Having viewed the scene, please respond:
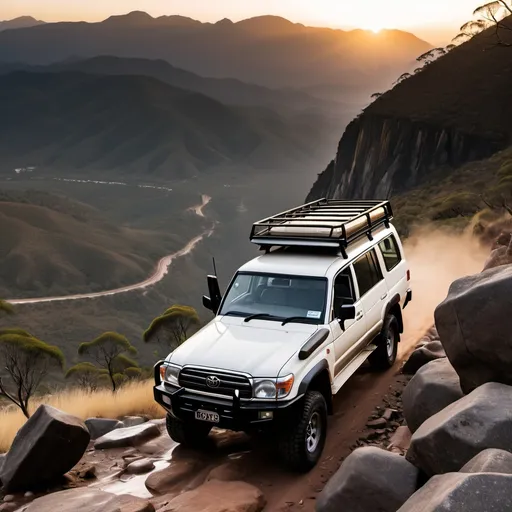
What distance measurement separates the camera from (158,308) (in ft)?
306

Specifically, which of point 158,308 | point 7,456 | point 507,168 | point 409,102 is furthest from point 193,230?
point 7,456

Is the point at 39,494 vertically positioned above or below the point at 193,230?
above

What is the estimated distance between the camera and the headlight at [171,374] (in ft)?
22.7

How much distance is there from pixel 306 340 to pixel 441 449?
2354 millimetres

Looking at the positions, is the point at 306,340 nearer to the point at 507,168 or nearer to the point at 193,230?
the point at 507,168

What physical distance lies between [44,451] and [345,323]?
391 centimetres

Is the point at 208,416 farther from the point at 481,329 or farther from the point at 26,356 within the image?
the point at 26,356

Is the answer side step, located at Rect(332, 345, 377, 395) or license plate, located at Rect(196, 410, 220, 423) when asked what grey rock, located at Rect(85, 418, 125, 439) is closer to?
license plate, located at Rect(196, 410, 220, 423)

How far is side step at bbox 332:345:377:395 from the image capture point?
7505 millimetres

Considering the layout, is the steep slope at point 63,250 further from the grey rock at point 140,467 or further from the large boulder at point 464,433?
the large boulder at point 464,433

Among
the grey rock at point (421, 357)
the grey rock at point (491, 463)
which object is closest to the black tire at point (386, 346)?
the grey rock at point (421, 357)

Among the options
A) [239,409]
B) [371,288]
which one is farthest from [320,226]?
[239,409]

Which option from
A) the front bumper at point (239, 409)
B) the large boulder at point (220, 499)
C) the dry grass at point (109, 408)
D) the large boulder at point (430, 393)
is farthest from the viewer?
the dry grass at point (109, 408)

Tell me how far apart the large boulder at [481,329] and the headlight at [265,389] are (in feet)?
5.94
